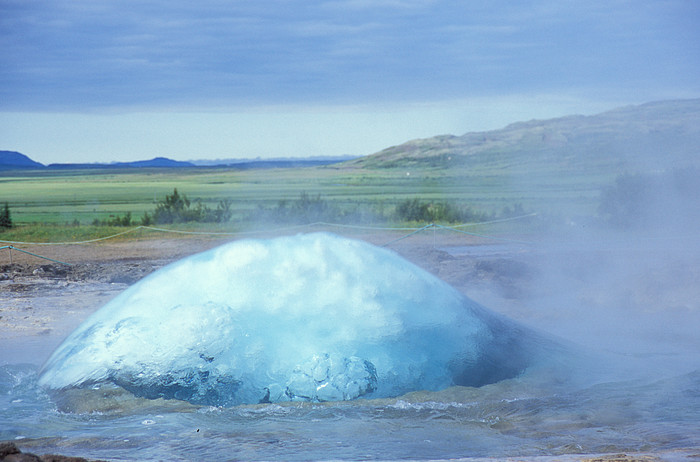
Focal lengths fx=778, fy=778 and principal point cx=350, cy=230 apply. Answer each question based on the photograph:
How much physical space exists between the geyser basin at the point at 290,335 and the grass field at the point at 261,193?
477 inches

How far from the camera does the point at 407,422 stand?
148 inches

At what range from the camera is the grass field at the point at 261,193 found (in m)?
21.6

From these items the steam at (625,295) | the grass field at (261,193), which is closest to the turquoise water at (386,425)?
the steam at (625,295)

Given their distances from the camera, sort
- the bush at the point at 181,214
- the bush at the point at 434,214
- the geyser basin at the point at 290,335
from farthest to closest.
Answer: the bush at the point at 181,214
the bush at the point at 434,214
the geyser basin at the point at 290,335

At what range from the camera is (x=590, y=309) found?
7344 mm

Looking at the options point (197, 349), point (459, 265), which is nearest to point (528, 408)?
point (197, 349)

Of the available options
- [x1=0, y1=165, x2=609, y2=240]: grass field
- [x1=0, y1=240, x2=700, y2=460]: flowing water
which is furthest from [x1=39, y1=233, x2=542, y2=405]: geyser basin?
[x1=0, y1=165, x2=609, y2=240]: grass field

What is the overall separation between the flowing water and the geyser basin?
4.2 inches

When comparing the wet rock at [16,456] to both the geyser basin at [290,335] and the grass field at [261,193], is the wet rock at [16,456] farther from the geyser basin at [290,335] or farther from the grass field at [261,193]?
the grass field at [261,193]

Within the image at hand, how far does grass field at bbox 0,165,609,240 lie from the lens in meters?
21.6

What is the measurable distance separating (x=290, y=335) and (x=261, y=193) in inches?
1591

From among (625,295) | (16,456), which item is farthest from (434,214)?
(16,456)

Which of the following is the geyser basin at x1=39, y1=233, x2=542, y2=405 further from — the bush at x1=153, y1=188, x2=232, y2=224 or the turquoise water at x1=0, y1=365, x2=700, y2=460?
the bush at x1=153, y1=188, x2=232, y2=224

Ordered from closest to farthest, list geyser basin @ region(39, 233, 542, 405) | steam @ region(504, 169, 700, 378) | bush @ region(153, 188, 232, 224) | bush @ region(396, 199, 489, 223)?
geyser basin @ region(39, 233, 542, 405) < steam @ region(504, 169, 700, 378) < bush @ region(396, 199, 489, 223) < bush @ region(153, 188, 232, 224)
